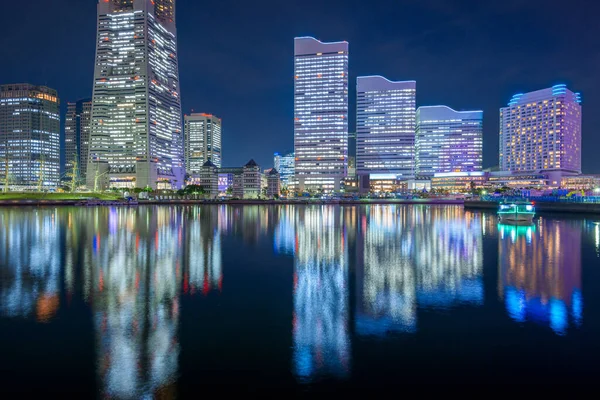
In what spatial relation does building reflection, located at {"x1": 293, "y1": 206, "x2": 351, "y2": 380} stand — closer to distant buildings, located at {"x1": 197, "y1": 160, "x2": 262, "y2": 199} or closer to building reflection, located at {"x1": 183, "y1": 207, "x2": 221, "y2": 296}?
building reflection, located at {"x1": 183, "y1": 207, "x2": 221, "y2": 296}

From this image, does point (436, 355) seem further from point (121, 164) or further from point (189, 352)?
point (121, 164)

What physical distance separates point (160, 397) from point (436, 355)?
576 cm

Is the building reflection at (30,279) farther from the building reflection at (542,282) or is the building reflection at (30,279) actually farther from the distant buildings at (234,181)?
the distant buildings at (234,181)

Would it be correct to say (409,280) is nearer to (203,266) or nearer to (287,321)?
(287,321)

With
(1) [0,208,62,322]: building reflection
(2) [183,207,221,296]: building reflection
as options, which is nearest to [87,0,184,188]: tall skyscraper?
(1) [0,208,62,322]: building reflection

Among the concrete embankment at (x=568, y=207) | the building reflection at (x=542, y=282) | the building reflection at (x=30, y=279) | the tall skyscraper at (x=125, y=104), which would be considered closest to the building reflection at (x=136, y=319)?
the building reflection at (x=30, y=279)

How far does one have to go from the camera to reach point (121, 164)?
183625mm

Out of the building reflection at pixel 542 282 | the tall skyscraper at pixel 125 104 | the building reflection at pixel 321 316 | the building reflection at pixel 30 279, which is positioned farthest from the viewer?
the tall skyscraper at pixel 125 104

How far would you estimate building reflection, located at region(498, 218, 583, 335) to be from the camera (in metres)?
11.3

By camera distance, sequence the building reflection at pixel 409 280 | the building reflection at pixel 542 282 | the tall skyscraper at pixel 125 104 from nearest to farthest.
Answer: the building reflection at pixel 409 280 < the building reflection at pixel 542 282 < the tall skyscraper at pixel 125 104

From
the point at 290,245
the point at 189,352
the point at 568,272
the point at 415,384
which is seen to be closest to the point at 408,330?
the point at 415,384

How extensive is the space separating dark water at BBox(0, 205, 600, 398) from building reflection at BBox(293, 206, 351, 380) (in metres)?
0.05

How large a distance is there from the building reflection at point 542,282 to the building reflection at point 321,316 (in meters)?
5.39

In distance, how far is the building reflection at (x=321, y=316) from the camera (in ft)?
25.9
